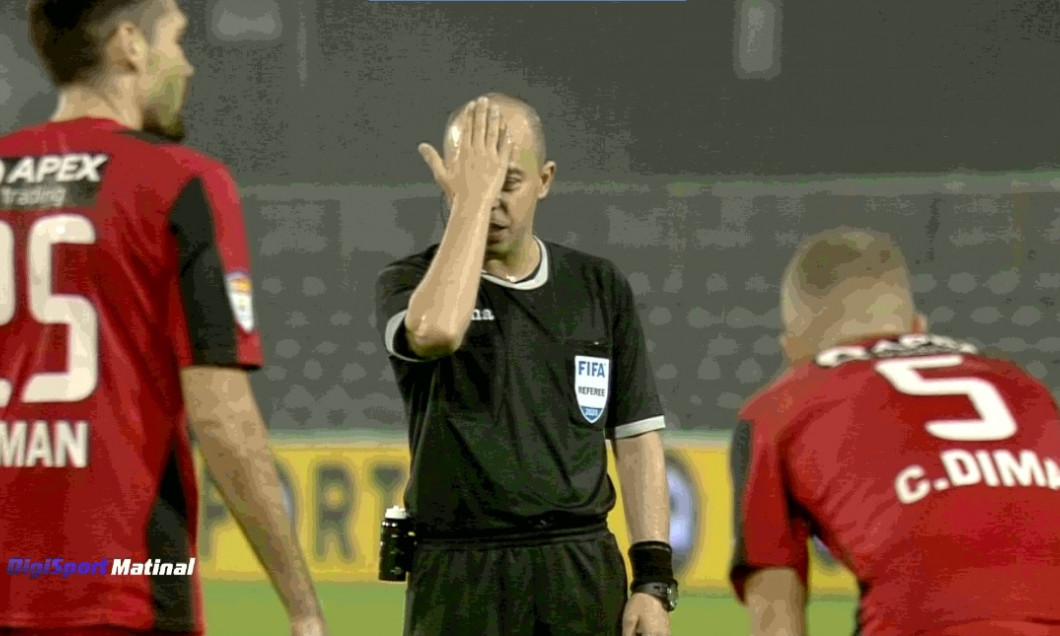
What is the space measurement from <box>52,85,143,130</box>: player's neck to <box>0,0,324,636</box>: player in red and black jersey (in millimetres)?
75

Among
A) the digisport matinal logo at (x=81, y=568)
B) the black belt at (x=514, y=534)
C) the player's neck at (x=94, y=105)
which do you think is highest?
the player's neck at (x=94, y=105)

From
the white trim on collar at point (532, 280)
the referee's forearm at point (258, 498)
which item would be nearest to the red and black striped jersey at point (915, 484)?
the referee's forearm at point (258, 498)

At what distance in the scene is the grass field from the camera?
6824mm

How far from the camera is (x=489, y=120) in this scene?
318 centimetres

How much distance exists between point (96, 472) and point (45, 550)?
0.14m

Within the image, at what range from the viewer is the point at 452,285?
9.82 ft

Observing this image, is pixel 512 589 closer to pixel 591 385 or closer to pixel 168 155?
pixel 591 385

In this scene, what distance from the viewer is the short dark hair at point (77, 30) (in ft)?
7.84

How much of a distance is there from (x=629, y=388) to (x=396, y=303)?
549mm

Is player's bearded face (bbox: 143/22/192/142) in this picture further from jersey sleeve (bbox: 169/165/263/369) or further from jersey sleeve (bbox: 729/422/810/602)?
jersey sleeve (bbox: 729/422/810/602)

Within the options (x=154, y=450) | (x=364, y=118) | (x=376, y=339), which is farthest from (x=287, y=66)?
(x=154, y=450)

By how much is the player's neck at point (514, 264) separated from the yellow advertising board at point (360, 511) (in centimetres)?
441

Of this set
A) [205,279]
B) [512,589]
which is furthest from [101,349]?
[512,589]

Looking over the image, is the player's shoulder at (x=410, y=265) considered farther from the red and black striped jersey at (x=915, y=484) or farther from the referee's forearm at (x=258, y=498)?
the red and black striped jersey at (x=915, y=484)
